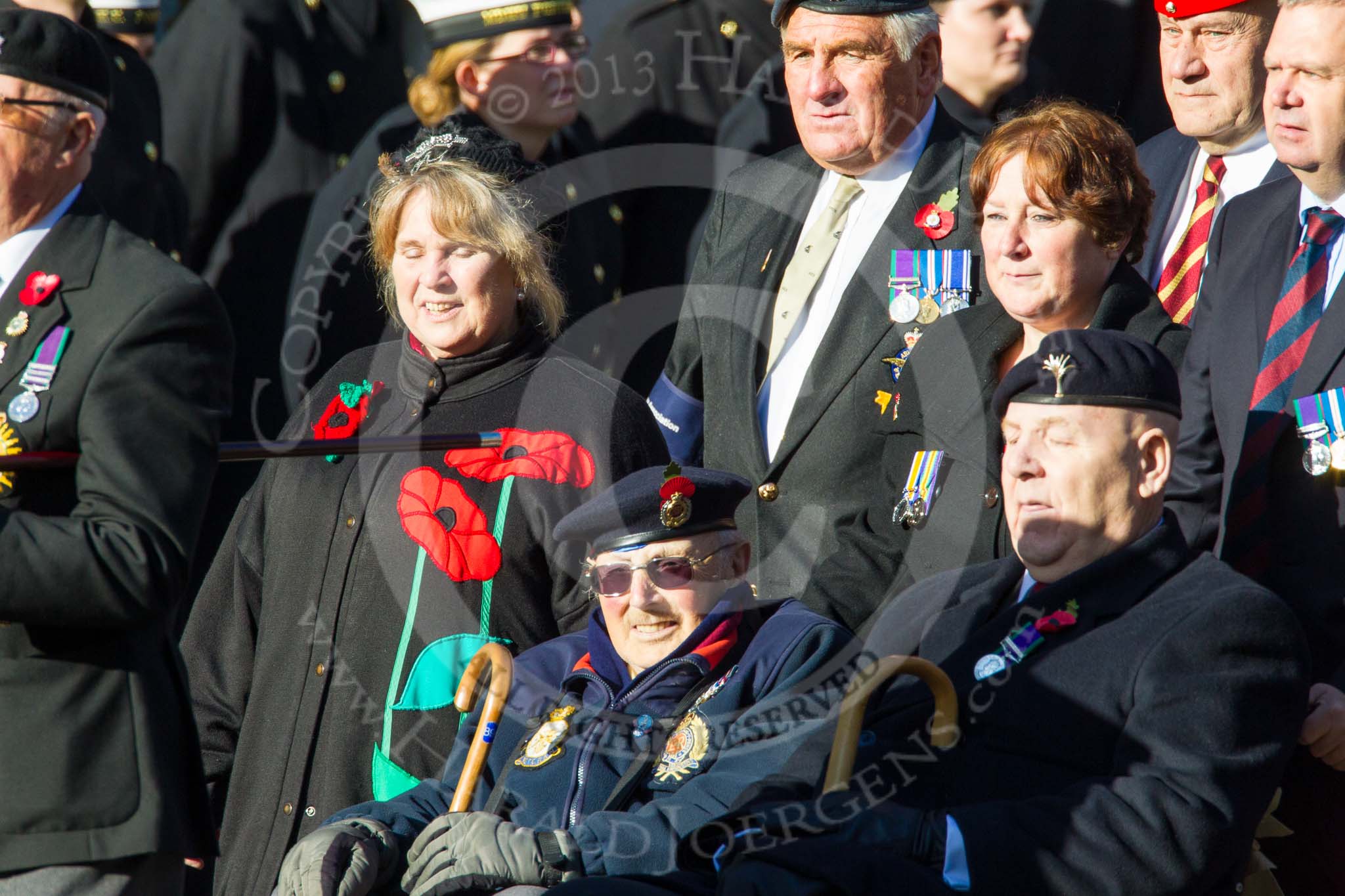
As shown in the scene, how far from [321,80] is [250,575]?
7.08ft

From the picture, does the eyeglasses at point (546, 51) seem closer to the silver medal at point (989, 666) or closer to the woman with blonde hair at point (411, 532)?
the woman with blonde hair at point (411, 532)

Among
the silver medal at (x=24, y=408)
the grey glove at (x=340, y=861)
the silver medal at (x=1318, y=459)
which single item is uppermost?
the silver medal at (x=24, y=408)

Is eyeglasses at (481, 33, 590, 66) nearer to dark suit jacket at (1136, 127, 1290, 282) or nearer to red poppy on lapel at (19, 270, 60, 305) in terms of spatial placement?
dark suit jacket at (1136, 127, 1290, 282)

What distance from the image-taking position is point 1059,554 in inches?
133

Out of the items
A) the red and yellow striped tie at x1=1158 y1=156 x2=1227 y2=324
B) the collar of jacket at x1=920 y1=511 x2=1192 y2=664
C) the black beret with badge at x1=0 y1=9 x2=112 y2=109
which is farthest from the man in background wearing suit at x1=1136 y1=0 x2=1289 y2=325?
the black beret with badge at x1=0 y1=9 x2=112 y2=109

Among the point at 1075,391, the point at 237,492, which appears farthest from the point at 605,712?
the point at 237,492

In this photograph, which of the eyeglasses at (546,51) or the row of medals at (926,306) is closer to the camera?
the row of medals at (926,306)

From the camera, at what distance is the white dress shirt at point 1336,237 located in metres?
3.67

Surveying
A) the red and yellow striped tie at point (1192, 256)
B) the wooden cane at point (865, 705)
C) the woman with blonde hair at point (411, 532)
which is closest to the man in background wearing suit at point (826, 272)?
the woman with blonde hair at point (411, 532)

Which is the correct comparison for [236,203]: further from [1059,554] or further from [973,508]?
[1059,554]

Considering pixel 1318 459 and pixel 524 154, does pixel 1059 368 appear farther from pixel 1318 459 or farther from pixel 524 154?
pixel 524 154

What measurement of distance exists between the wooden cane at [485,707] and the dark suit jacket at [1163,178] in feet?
5.81

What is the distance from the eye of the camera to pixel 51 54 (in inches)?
124

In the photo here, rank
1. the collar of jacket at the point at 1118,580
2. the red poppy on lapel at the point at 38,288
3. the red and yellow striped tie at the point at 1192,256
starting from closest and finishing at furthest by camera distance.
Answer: the red poppy on lapel at the point at 38,288
the collar of jacket at the point at 1118,580
the red and yellow striped tie at the point at 1192,256
